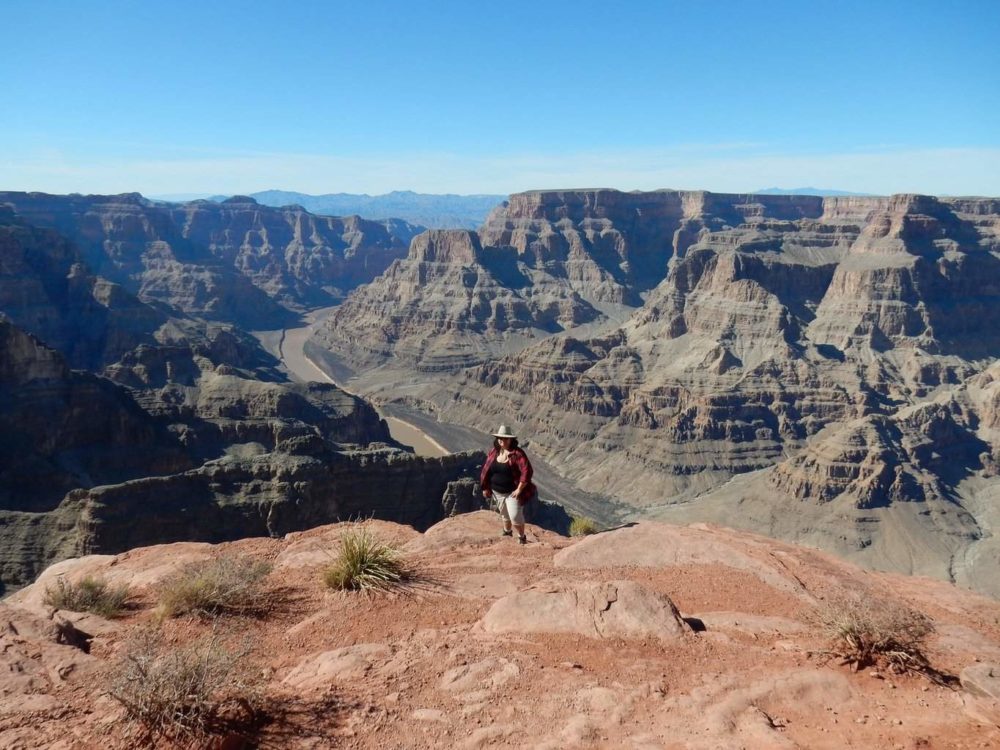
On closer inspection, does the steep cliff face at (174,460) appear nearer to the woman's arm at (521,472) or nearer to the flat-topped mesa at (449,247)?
the woman's arm at (521,472)

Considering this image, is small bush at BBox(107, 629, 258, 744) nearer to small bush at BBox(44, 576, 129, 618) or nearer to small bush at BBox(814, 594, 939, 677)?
small bush at BBox(44, 576, 129, 618)

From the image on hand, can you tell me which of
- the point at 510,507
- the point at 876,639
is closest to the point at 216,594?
the point at 510,507

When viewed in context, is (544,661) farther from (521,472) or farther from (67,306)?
(67,306)

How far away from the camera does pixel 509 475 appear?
1616 centimetres

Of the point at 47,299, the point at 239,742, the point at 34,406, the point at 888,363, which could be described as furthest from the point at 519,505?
the point at 47,299

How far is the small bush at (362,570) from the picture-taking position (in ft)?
42.8

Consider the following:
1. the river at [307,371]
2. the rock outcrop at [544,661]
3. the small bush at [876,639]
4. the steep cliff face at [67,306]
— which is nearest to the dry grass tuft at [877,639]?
the small bush at [876,639]

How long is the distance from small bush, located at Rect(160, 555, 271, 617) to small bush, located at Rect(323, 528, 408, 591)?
1346 millimetres

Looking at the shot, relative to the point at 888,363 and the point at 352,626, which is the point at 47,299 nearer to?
the point at 352,626

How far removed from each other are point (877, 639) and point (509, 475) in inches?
308

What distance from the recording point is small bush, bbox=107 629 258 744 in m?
8.22

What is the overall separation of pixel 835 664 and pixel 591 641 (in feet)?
11.9

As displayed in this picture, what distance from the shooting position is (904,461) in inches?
3063

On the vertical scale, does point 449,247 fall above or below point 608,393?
above
